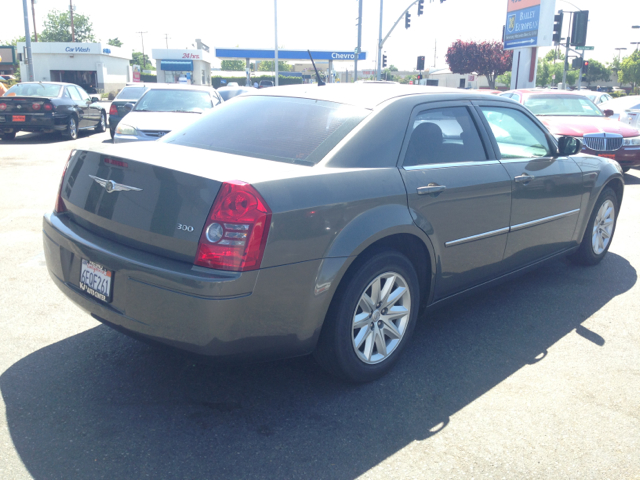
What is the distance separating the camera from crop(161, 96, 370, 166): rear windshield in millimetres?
3121

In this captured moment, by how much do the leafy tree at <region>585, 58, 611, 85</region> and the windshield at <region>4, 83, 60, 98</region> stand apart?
331 feet

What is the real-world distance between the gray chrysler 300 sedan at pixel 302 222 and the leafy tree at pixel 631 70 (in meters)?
87.7

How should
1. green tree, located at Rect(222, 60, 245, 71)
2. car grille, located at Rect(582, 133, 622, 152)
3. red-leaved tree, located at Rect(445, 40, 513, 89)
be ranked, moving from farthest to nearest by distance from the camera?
1. green tree, located at Rect(222, 60, 245, 71)
2. red-leaved tree, located at Rect(445, 40, 513, 89)
3. car grille, located at Rect(582, 133, 622, 152)

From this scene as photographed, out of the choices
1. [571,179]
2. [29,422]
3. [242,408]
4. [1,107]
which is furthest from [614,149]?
[1,107]

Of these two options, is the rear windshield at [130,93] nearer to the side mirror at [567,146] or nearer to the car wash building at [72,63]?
the side mirror at [567,146]

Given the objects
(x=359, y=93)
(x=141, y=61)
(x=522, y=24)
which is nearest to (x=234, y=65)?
(x=141, y=61)

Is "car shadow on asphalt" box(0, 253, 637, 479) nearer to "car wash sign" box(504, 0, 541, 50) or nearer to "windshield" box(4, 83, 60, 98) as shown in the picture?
"windshield" box(4, 83, 60, 98)

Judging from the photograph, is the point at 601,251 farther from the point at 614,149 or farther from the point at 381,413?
the point at 614,149

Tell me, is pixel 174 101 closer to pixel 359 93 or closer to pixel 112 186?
pixel 359 93

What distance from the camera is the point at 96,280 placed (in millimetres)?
2869

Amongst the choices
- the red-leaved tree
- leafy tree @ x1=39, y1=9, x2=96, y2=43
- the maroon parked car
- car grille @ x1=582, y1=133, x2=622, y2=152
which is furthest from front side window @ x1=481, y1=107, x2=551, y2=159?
leafy tree @ x1=39, y1=9, x2=96, y2=43

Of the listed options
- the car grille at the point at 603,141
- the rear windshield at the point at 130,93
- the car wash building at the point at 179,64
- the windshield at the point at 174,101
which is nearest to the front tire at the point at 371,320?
the car grille at the point at 603,141

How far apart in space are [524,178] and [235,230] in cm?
237

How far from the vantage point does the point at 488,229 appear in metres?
3.79
